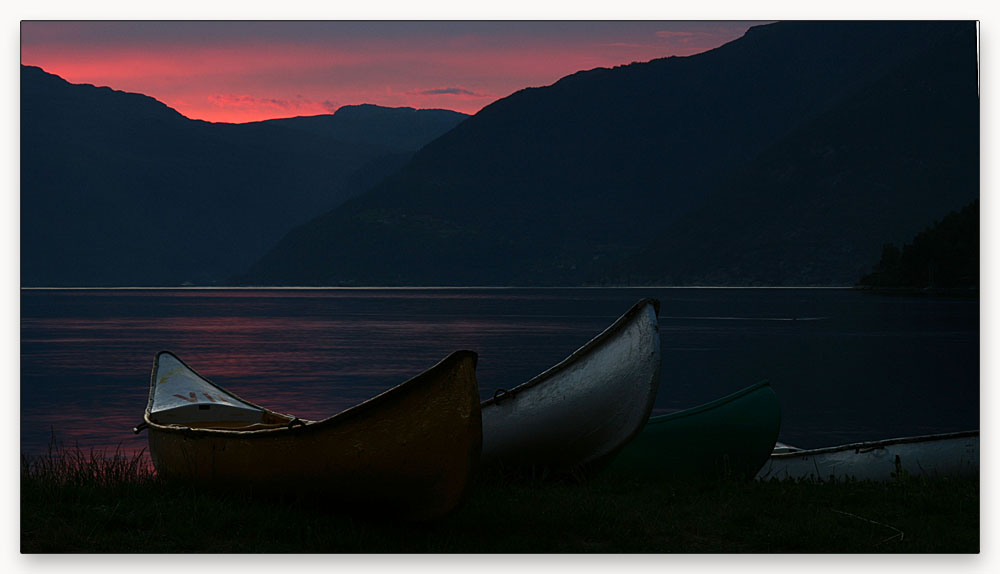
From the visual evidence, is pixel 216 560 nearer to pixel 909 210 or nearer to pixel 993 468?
pixel 993 468

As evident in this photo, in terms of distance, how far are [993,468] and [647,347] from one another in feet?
7.93

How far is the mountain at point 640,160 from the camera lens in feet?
49.8

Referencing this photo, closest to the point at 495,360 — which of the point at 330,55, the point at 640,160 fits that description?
the point at 640,160

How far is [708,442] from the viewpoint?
768cm

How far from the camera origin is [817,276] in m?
53.8

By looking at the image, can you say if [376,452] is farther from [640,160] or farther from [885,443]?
[640,160]

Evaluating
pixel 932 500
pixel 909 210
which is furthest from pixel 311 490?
pixel 909 210

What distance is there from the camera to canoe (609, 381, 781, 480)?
24.7 ft

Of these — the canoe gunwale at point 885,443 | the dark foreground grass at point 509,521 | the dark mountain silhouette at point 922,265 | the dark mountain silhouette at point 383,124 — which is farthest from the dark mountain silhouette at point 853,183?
the dark mountain silhouette at point 383,124

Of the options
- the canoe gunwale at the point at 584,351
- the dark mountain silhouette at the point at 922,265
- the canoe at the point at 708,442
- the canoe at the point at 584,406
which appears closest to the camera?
the canoe at the point at 584,406

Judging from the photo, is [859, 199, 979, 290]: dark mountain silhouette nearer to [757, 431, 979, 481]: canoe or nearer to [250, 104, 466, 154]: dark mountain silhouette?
[250, 104, 466, 154]: dark mountain silhouette

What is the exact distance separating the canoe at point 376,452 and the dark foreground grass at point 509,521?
155mm

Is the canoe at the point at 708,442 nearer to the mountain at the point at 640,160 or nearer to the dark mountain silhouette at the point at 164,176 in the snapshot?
the mountain at the point at 640,160

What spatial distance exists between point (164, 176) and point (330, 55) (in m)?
20.5
